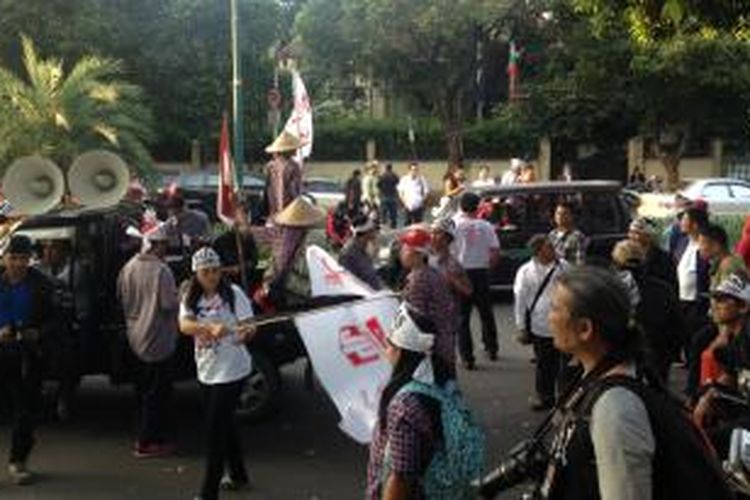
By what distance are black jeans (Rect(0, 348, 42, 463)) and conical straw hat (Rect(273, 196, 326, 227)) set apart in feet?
10.6

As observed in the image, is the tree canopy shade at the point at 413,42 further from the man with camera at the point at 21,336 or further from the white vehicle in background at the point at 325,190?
the man with camera at the point at 21,336

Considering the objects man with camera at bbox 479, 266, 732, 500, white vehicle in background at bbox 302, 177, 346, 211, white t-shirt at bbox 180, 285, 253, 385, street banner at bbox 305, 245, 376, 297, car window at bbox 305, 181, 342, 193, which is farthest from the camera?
car window at bbox 305, 181, 342, 193

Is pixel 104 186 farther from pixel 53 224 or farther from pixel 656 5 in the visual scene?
pixel 656 5

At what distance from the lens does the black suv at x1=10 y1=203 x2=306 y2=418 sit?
9656 mm

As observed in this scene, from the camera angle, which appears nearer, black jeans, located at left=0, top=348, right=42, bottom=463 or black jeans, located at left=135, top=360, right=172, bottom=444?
black jeans, located at left=0, top=348, right=42, bottom=463

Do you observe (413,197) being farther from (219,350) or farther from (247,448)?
(219,350)

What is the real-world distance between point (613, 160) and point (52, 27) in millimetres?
21258

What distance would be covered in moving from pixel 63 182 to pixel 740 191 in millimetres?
21960

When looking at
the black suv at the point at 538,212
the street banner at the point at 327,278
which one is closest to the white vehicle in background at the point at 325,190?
the black suv at the point at 538,212

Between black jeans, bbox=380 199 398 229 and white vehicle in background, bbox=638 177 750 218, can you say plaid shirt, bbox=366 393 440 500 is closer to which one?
white vehicle in background, bbox=638 177 750 218

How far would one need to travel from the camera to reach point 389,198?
30.5 metres

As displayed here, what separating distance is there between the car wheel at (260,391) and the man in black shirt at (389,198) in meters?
20.4

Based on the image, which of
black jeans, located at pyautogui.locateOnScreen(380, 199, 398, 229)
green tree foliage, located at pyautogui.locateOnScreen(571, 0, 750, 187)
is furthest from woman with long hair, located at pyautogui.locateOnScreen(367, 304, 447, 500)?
green tree foliage, located at pyautogui.locateOnScreen(571, 0, 750, 187)

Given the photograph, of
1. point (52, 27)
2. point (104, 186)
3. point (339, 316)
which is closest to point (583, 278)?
point (339, 316)
